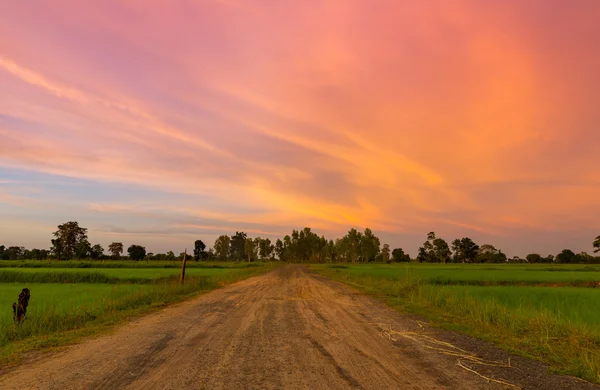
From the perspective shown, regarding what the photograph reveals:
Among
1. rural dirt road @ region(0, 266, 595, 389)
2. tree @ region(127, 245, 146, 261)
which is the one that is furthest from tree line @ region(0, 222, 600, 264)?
rural dirt road @ region(0, 266, 595, 389)

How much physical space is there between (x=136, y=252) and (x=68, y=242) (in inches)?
1078

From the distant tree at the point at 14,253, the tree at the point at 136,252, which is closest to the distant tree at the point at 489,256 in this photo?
the tree at the point at 136,252

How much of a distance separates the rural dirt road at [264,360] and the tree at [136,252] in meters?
158

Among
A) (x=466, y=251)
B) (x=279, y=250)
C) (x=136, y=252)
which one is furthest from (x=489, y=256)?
(x=136, y=252)

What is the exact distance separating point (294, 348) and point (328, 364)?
142 cm

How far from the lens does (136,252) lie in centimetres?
15162

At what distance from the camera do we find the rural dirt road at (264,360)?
17.9 feet

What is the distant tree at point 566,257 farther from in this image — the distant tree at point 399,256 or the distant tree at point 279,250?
the distant tree at point 279,250

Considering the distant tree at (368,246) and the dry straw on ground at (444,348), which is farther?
the distant tree at (368,246)

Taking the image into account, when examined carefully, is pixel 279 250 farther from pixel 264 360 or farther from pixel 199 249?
pixel 264 360

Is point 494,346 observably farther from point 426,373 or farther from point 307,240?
point 307,240

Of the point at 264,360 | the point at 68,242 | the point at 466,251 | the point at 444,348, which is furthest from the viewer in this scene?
the point at 466,251

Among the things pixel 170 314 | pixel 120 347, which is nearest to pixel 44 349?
pixel 120 347

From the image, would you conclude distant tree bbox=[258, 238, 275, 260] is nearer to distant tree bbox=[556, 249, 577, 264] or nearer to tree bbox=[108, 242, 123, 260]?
tree bbox=[108, 242, 123, 260]
